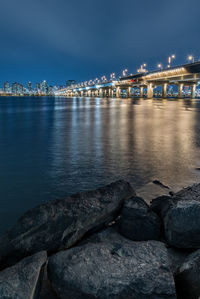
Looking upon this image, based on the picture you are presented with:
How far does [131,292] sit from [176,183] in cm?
500

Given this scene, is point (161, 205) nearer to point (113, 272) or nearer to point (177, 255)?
point (177, 255)

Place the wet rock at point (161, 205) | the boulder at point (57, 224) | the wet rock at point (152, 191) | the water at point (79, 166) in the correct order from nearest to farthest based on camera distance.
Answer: the boulder at point (57, 224) → the wet rock at point (161, 205) → the wet rock at point (152, 191) → the water at point (79, 166)

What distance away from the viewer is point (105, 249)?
3395mm

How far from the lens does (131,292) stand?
107 inches

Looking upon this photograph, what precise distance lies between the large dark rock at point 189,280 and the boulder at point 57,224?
1.74 meters

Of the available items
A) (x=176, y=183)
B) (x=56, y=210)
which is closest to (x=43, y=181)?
(x=56, y=210)

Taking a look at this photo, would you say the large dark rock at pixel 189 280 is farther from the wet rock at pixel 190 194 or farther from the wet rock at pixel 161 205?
the wet rock at pixel 190 194

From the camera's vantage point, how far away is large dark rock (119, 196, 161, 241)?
4.14m

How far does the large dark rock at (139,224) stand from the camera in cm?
414

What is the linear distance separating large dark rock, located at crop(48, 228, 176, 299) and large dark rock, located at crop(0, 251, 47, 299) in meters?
0.20

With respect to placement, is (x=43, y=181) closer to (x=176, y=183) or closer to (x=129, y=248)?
(x=176, y=183)

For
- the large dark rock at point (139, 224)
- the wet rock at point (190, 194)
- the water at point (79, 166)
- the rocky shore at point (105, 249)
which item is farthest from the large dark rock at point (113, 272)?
the water at point (79, 166)

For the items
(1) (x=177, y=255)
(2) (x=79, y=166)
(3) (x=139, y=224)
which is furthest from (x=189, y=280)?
(2) (x=79, y=166)

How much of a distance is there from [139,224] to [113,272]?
1.42m
